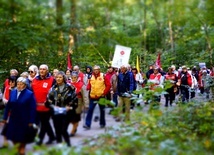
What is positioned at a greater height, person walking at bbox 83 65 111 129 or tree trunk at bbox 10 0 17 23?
tree trunk at bbox 10 0 17 23

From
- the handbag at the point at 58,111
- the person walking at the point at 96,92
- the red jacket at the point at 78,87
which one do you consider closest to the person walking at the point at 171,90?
the person walking at the point at 96,92

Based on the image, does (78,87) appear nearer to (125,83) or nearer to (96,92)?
(96,92)

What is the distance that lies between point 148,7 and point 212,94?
28.0m

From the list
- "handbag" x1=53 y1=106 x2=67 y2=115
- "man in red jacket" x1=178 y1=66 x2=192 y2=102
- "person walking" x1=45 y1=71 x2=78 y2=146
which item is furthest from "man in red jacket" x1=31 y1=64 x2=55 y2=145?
"man in red jacket" x1=178 y1=66 x2=192 y2=102

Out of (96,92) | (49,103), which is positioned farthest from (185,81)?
(49,103)

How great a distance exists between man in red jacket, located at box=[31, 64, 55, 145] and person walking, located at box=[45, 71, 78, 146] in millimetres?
345

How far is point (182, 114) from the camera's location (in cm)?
1070

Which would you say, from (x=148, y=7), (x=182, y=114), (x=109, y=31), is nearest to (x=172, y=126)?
(x=182, y=114)

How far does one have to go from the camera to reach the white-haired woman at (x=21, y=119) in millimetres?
7832

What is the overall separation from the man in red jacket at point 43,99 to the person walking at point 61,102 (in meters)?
0.35

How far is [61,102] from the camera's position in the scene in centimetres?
875

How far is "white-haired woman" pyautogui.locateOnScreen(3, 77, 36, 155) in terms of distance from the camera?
7.83 meters

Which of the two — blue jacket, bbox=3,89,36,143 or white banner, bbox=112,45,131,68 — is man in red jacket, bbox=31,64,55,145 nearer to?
blue jacket, bbox=3,89,36,143

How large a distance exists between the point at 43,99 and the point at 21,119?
1289 mm
